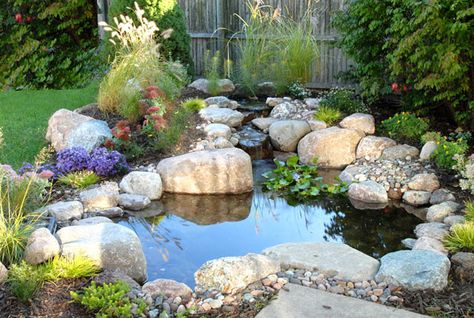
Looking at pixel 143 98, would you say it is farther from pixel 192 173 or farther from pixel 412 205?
pixel 412 205

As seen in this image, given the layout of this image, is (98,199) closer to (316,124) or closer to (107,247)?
(107,247)

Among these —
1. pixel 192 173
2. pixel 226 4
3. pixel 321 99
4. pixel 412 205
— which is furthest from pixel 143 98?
pixel 226 4

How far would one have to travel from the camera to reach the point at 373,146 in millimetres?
7051

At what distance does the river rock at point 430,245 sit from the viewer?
452 cm

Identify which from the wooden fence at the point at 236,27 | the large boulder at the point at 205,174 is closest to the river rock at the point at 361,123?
the large boulder at the point at 205,174

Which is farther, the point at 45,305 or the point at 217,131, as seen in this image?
the point at 217,131

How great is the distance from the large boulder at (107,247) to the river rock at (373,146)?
11.9 feet

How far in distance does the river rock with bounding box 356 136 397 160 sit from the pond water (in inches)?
41.6

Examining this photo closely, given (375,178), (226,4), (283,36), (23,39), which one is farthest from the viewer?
(23,39)

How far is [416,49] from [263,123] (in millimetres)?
2431

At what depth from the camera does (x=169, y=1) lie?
9.76 m

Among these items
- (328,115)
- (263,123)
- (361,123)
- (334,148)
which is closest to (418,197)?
(334,148)

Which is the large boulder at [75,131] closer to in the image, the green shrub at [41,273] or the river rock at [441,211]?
the green shrub at [41,273]

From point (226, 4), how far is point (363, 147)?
16.9 feet
